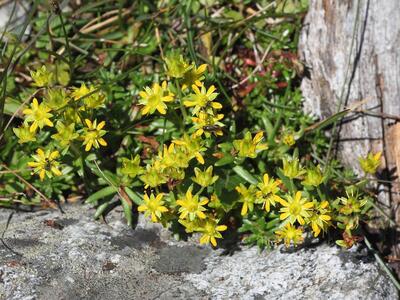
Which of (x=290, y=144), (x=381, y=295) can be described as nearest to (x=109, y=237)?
(x=290, y=144)

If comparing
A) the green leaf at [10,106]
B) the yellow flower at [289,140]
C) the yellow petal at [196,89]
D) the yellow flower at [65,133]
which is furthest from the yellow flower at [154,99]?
the green leaf at [10,106]

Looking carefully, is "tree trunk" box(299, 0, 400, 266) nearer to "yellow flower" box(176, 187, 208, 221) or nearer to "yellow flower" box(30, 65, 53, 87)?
"yellow flower" box(176, 187, 208, 221)

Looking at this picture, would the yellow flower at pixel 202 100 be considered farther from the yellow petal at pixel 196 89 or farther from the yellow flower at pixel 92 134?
the yellow flower at pixel 92 134

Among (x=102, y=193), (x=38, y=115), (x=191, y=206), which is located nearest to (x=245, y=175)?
(x=191, y=206)

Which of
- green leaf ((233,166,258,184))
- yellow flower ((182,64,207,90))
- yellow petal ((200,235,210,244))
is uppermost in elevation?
yellow flower ((182,64,207,90))

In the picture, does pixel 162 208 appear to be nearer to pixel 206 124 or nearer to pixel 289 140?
pixel 206 124

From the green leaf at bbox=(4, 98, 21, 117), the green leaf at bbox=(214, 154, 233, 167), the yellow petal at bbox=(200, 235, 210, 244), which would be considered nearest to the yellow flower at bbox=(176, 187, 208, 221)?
the yellow petal at bbox=(200, 235, 210, 244)
